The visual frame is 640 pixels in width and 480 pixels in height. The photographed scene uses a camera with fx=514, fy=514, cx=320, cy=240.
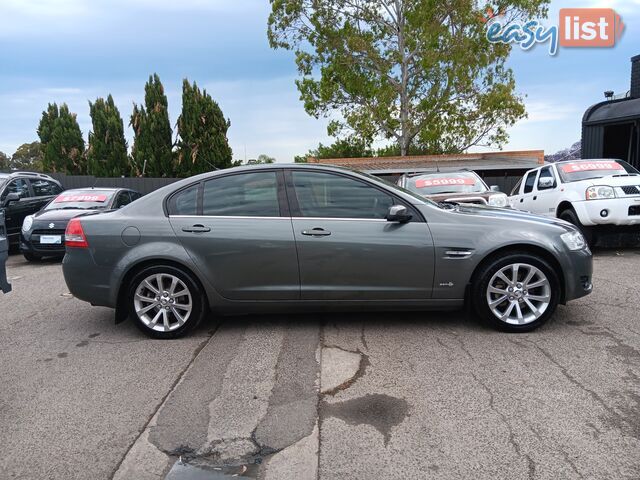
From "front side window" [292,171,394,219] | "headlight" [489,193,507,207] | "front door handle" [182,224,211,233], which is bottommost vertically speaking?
"headlight" [489,193,507,207]

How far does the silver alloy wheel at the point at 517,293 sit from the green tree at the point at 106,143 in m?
25.2

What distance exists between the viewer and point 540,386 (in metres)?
A: 3.55

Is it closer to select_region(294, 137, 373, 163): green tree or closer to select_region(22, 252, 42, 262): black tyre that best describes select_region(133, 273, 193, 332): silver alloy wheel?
select_region(22, 252, 42, 262): black tyre

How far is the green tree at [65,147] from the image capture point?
94.0 feet

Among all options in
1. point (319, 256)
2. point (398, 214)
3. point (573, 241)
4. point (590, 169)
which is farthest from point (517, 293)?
point (590, 169)

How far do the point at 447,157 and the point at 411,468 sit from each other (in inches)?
872

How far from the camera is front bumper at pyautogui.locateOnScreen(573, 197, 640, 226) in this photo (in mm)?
8633

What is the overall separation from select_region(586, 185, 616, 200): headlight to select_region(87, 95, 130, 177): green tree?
76.2 ft

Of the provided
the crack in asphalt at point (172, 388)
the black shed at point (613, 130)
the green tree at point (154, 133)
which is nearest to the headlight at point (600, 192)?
the black shed at point (613, 130)

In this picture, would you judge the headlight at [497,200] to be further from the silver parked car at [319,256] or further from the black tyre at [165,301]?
the black tyre at [165,301]

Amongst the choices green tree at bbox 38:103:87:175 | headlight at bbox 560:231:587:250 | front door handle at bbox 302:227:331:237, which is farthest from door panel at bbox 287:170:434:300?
green tree at bbox 38:103:87:175

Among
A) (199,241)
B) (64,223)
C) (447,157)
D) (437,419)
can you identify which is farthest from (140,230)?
(447,157)

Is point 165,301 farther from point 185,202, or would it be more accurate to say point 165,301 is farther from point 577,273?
point 577,273

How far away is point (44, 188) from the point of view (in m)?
12.6
